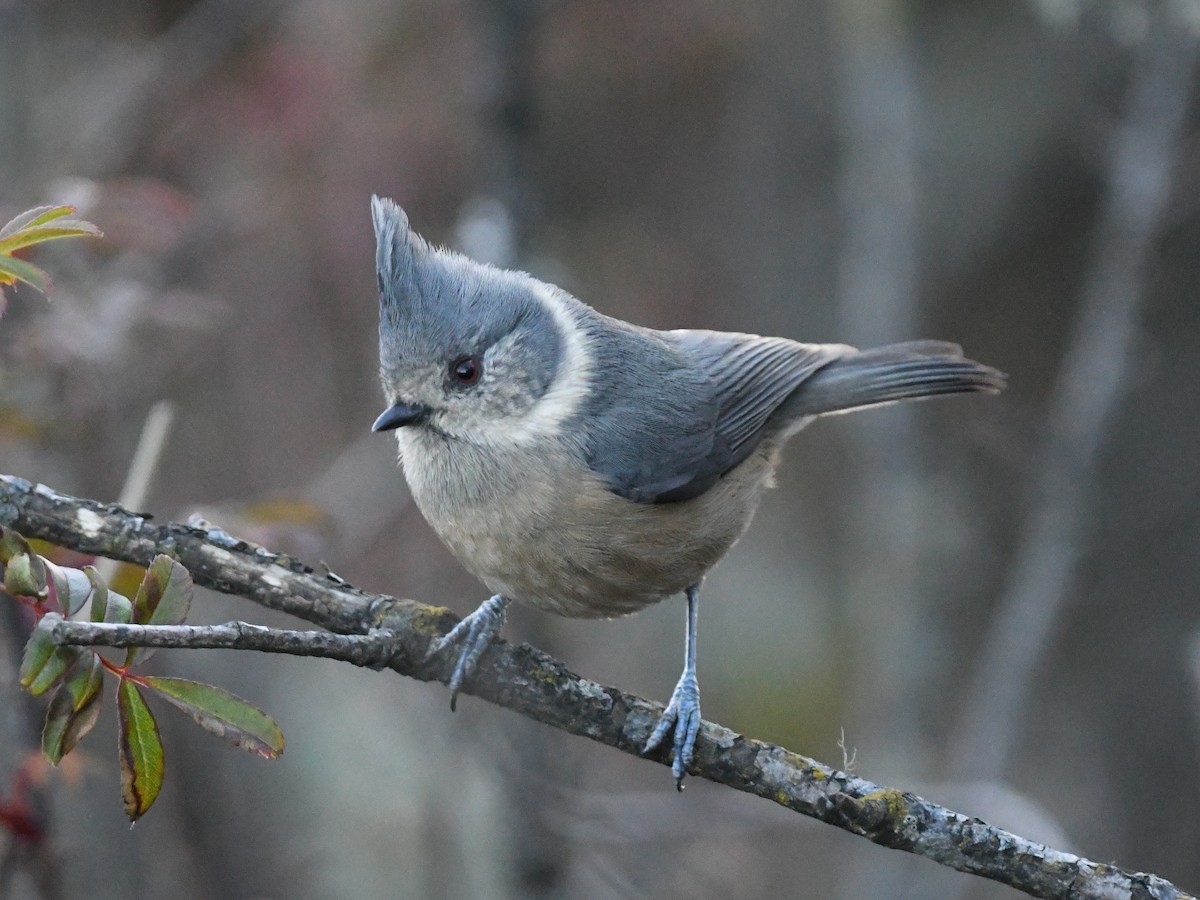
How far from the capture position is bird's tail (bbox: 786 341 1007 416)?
3.88 metres

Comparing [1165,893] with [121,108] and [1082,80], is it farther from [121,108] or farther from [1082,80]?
[121,108]

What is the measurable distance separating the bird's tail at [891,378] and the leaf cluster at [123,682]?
8.60ft

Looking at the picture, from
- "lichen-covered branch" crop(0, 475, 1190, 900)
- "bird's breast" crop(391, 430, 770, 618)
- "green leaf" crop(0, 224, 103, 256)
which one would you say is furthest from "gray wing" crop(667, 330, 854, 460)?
"green leaf" crop(0, 224, 103, 256)

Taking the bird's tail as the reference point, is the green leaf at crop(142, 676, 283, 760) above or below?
below

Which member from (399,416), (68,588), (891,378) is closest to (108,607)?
(68,588)

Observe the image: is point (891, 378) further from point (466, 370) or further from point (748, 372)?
point (466, 370)

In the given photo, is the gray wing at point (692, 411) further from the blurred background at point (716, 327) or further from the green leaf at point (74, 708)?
the green leaf at point (74, 708)

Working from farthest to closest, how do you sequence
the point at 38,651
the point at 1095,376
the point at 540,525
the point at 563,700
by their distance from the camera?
the point at 1095,376, the point at 540,525, the point at 563,700, the point at 38,651

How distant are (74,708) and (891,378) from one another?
2896mm

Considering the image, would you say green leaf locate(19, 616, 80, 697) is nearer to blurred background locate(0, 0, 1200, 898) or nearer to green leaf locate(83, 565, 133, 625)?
green leaf locate(83, 565, 133, 625)

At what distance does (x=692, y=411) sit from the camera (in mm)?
3504

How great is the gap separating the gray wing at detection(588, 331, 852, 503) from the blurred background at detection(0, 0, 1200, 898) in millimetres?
920

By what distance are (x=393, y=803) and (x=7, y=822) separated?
295 cm

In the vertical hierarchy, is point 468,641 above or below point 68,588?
above
